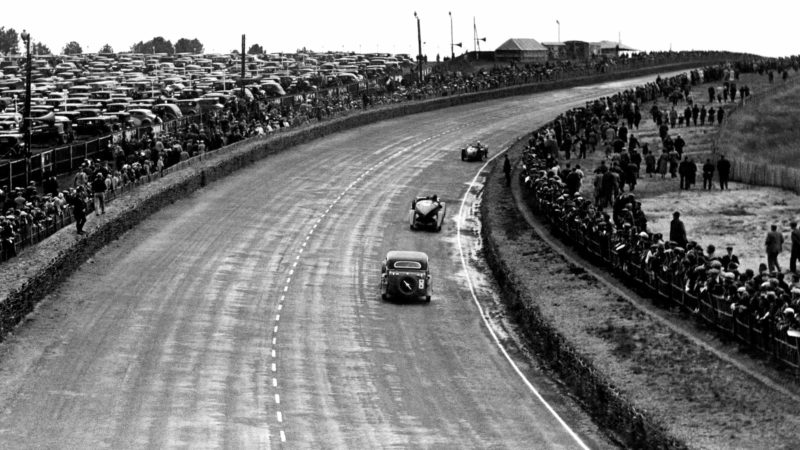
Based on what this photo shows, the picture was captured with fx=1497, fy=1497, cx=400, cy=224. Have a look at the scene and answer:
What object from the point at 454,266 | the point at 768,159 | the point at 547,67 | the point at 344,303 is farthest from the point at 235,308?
the point at 547,67

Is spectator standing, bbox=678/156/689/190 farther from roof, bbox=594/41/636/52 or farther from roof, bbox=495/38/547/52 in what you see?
roof, bbox=594/41/636/52

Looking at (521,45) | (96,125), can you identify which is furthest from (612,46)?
(96,125)

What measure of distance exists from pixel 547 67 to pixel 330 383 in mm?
90337

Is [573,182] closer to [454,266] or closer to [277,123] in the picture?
[454,266]

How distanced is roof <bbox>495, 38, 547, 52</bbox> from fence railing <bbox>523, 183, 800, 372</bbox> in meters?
95.3

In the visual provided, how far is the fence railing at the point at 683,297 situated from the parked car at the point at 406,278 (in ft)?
16.7

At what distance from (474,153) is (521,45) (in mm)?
72328

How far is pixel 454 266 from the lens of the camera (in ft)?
168

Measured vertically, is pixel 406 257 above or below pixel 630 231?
below

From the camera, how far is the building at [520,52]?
14462cm

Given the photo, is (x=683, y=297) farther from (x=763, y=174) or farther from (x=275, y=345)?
(x=763, y=174)

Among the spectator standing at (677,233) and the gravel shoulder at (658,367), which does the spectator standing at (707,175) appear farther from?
the spectator standing at (677,233)

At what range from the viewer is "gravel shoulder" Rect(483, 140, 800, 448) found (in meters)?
28.7

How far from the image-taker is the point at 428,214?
187ft
